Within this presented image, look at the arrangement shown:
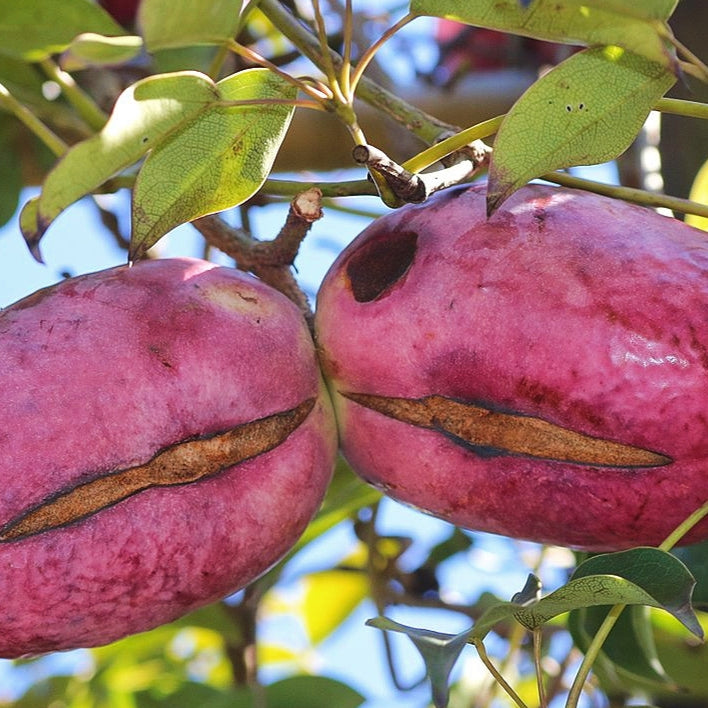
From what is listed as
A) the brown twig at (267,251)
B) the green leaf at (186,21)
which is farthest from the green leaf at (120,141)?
the brown twig at (267,251)

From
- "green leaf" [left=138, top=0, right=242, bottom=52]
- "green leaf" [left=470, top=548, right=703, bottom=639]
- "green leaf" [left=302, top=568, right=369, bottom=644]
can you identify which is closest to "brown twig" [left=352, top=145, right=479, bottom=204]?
"green leaf" [left=138, top=0, right=242, bottom=52]

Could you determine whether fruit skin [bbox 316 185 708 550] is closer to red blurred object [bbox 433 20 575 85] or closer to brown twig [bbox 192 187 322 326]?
brown twig [bbox 192 187 322 326]

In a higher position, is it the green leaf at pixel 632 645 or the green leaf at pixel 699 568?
the green leaf at pixel 699 568

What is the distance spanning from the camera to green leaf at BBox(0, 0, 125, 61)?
1.08 metres

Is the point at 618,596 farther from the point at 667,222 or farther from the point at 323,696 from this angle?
the point at 323,696

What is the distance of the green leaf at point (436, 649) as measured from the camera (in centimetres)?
63

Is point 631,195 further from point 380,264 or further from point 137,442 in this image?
point 137,442

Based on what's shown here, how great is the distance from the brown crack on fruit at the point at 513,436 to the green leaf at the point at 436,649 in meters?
0.12

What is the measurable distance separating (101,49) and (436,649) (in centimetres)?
39

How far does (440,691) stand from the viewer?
0.63 metres

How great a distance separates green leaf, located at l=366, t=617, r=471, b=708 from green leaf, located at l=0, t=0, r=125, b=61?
2.18ft

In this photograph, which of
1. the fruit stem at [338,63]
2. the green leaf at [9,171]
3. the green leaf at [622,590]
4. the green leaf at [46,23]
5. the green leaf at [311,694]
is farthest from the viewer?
the green leaf at [9,171]

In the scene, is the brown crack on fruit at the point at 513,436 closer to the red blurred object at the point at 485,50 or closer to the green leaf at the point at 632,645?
the green leaf at the point at 632,645

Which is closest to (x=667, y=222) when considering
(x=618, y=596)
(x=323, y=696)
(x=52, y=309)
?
(x=618, y=596)
